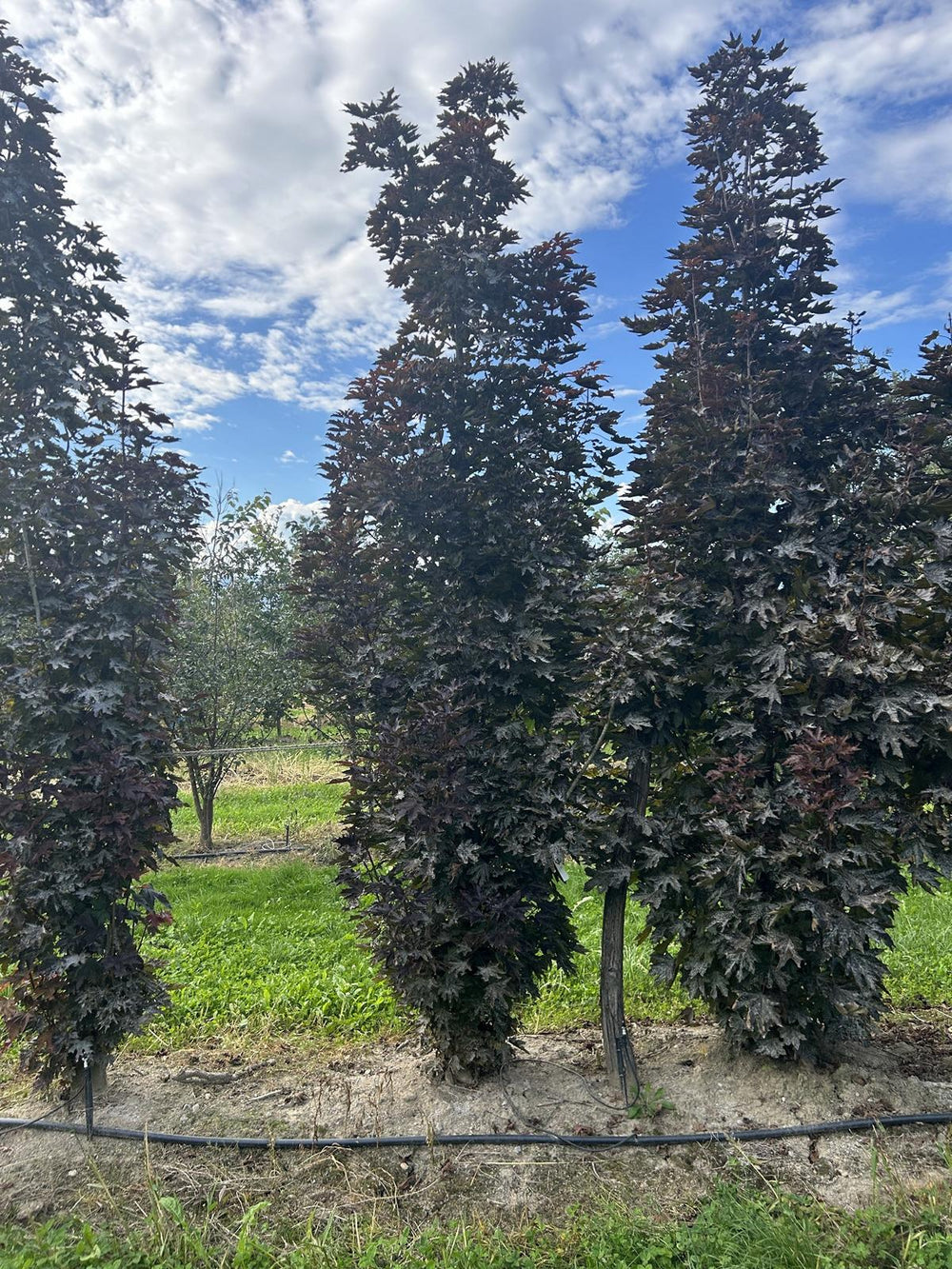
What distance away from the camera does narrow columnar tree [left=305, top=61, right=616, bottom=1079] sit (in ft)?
10.9

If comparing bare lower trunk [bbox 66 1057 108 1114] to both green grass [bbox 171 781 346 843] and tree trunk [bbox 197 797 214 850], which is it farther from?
tree trunk [bbox 197 797 214 850]

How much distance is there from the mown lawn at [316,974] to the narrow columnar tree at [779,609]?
0.64 meters

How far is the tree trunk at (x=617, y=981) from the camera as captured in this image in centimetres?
362

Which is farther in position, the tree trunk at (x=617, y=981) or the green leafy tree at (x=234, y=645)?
the green leafy tree at (x=234, y=645)

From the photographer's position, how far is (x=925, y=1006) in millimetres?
4621

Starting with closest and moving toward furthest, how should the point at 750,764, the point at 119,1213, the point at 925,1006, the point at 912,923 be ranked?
1. the point at 119,1213
2. the point at 750,764
3. the point at 925,1006
4. the point at 912,923

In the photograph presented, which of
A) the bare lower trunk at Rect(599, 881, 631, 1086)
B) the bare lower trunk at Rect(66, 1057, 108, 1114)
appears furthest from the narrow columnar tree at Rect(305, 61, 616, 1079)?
the bare lower trunk at Rect(66, 1057, 108, 1114)

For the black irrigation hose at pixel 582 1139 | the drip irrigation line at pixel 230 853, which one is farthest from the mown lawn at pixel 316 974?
the drip irrigation line at pixel 230 853

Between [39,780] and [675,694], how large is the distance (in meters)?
2.82

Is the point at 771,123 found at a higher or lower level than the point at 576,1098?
higher

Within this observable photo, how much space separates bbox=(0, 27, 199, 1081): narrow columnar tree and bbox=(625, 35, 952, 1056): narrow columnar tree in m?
2.31

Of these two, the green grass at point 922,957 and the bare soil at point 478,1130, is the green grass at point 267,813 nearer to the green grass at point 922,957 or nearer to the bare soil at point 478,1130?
the bare soil at point 478,1130

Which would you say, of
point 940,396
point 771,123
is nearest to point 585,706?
point 940,396

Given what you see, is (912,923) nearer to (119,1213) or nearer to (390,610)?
(390,610)
